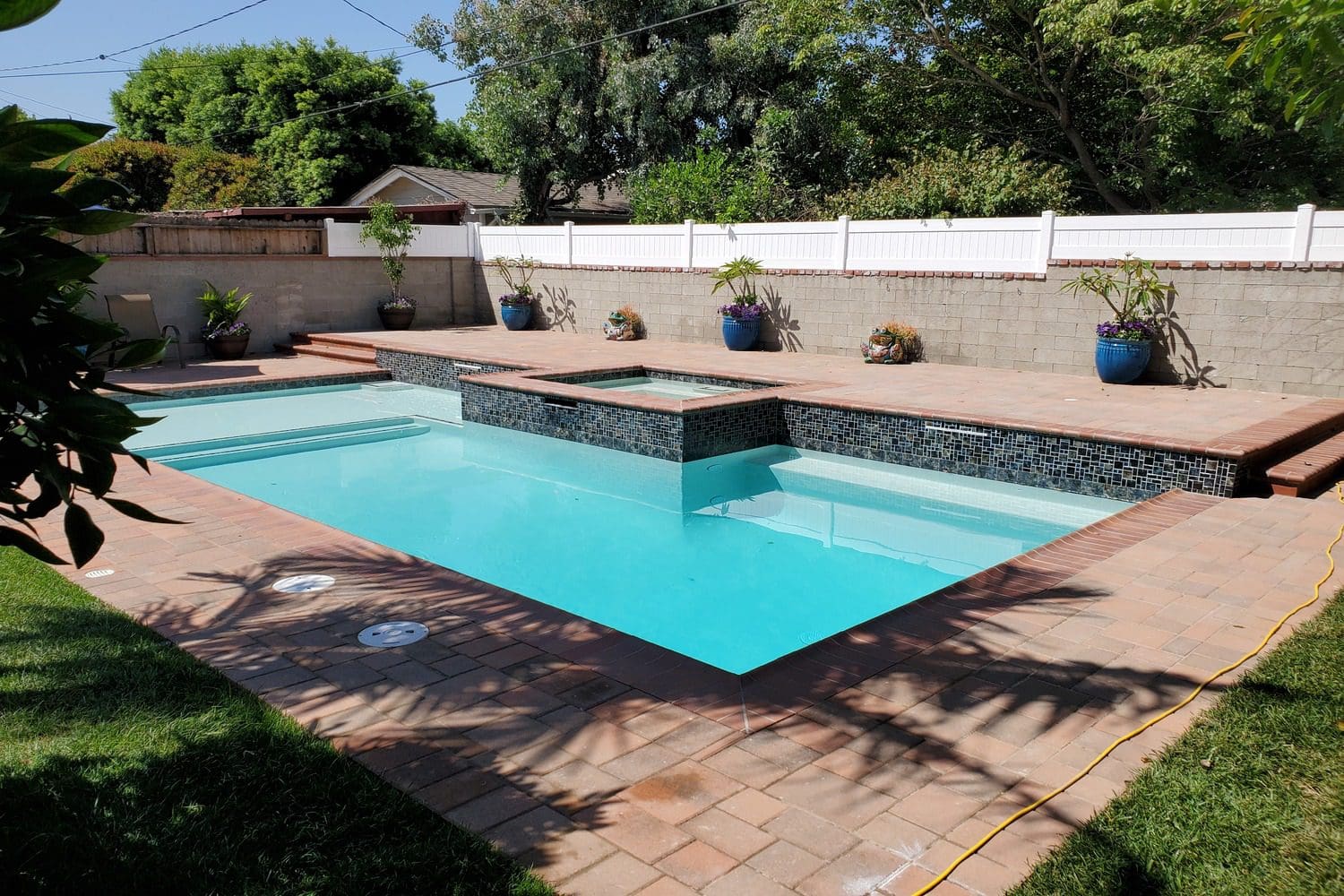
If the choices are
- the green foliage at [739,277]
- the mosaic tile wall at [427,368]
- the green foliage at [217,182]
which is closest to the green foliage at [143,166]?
the green foliage at [217,182]

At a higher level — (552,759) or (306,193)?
(306,193)

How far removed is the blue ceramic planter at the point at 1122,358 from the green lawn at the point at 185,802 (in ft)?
33.1

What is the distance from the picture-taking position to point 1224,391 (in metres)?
10.4

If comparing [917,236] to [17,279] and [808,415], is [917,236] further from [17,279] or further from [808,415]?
[17,279]

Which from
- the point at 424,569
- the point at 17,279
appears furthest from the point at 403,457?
the point at 17,279

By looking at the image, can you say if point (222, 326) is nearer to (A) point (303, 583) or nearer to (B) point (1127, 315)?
(A) point (303, 583)

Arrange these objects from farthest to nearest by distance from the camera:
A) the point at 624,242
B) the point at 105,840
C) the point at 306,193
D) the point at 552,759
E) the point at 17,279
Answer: the point at 306,193
the point at 624,242
the point at 552,759
the point at 105,840
the point at 17,279

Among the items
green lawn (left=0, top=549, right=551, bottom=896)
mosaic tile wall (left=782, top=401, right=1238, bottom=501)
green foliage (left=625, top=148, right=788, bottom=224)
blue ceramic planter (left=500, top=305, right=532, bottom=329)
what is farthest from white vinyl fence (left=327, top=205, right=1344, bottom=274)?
green lawn (left=0, top=549, right=551, bottom=896)

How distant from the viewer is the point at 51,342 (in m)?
1.89

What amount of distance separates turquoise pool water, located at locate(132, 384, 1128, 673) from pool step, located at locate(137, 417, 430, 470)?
28mm

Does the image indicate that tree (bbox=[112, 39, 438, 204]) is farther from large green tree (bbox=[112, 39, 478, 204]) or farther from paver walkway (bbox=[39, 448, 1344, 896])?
paver walkway (bbox=[39, 448, 1344, 896])

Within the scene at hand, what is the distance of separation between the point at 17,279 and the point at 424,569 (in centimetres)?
354

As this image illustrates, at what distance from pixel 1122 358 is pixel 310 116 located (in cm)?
2928

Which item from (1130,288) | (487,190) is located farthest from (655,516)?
(487,190)
